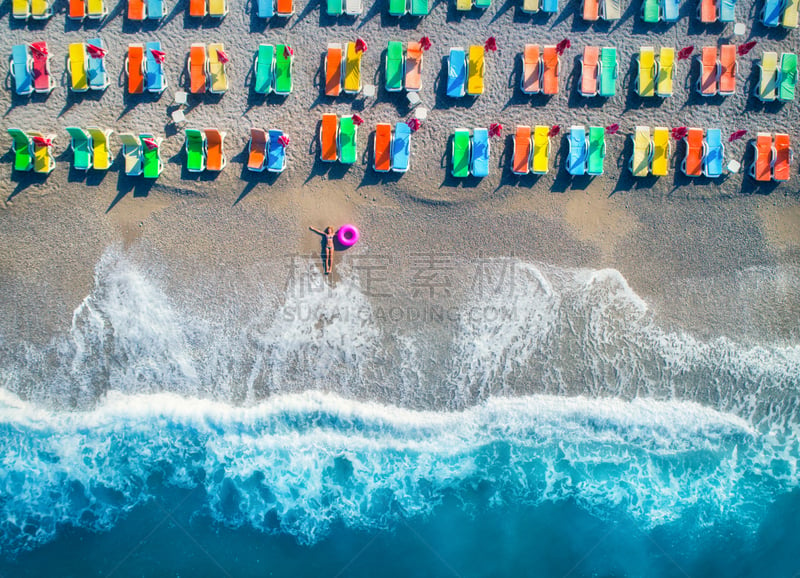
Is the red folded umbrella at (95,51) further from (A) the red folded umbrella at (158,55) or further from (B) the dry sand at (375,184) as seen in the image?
(A) the red folded umbrella at (158,55)

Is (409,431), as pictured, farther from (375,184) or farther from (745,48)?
(745,48)

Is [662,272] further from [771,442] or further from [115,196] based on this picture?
[115,196]

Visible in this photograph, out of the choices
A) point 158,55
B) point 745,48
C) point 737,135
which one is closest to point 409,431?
point 737,135

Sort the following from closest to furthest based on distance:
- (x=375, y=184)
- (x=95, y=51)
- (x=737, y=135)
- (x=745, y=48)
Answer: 1. (x=95, y=51)
2. (x=745, y=48)
3. (x=737, y=135)
4. (x=375, y=184)

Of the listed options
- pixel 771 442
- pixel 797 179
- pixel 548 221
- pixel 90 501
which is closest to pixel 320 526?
pixel 90 501

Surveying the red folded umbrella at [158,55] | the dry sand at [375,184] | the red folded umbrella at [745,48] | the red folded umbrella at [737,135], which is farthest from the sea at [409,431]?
the red folded umbrella at [745,48]

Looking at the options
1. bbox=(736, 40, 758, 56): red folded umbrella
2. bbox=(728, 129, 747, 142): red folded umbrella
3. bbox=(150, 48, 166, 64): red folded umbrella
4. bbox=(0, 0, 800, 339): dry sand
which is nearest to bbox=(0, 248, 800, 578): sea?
bbox=(0, 0, 800, 339): dry sand
